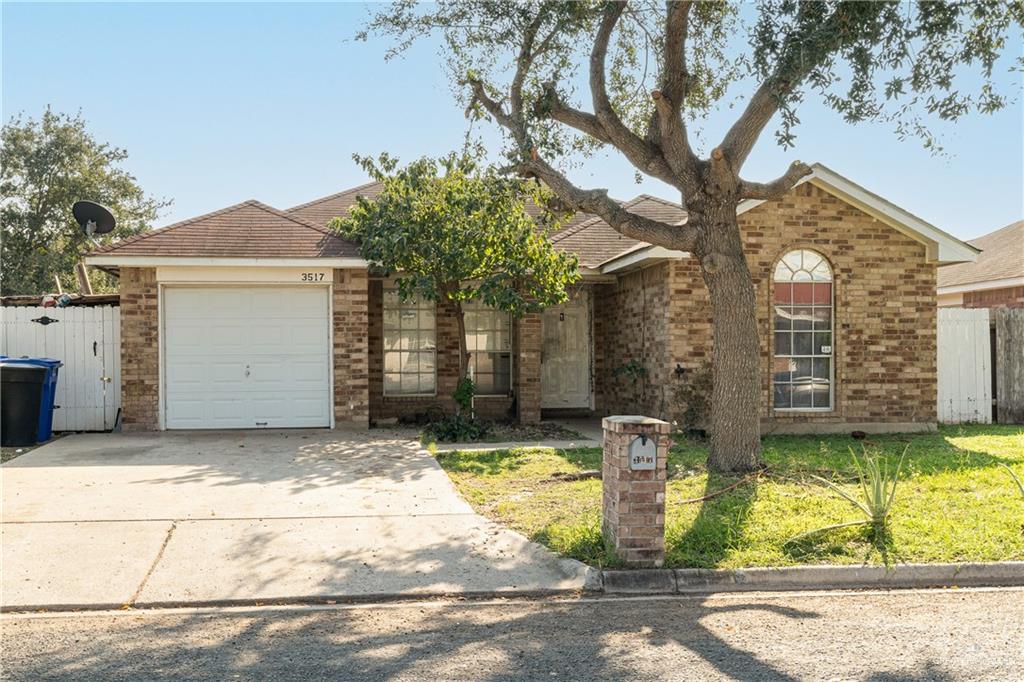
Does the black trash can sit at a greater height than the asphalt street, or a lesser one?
greater

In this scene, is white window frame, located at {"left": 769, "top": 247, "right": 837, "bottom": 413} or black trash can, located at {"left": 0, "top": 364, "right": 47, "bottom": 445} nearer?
black trash can, located at {"left": 0, "top": 364, "right": 47, "bottom": 445}

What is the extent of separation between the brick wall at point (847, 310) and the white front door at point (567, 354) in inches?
124

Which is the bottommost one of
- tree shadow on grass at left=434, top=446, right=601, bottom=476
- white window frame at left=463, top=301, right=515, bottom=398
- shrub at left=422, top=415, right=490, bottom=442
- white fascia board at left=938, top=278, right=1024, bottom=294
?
tree shadow on grass at left=434, top=446, right=601, bottom=476

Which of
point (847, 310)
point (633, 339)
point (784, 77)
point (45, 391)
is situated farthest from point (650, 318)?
point (45, 391)

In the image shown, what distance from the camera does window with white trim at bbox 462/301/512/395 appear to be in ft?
A: 52.6

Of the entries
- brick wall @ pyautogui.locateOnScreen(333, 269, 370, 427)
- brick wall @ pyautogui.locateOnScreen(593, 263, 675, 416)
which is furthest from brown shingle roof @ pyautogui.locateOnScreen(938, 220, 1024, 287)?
brick wall @ pyautogui.locateOnScreen(333, 269, 370, 427)

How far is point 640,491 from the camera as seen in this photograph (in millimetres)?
6285

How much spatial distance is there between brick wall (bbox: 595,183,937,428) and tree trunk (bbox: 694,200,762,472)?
3.61m

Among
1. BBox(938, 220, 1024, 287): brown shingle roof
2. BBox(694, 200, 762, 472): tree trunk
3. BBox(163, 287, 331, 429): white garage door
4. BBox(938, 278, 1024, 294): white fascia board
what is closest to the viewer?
BBox(694, 200, 762, 472): tree trunk

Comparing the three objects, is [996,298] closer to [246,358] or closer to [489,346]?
[489,346]

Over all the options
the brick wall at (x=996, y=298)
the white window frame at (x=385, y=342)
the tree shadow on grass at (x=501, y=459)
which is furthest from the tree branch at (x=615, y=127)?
the brick wall at (x=996, y=298)

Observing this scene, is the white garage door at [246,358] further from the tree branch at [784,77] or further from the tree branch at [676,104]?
the tree branch at [784,77]

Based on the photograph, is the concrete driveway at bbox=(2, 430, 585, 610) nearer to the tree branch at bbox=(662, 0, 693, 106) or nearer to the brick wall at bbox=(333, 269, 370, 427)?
the brick wall at bbox=(333, 269, 370, 427)

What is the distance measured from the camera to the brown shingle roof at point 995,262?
20.0 metres
